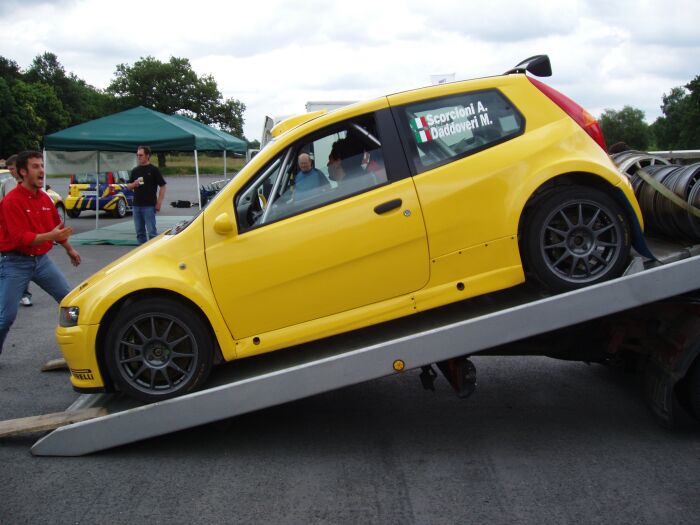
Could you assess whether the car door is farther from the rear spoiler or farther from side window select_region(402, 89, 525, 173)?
the rear spoiler

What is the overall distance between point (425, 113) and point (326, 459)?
239cm

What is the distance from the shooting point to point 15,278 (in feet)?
20.8

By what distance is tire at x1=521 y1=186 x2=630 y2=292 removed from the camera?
461cm

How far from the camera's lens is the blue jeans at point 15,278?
6.28 meters

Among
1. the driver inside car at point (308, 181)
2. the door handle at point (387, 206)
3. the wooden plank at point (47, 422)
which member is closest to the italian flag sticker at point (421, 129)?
the door handle at point (387, 206)

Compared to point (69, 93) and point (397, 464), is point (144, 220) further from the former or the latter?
point (69, 93)

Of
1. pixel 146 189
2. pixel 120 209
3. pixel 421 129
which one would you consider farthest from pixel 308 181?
pixel 120 209

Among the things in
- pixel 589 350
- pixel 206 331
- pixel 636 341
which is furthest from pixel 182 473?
pixel 636 341

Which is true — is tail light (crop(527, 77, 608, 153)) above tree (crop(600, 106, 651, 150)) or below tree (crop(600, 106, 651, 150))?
below

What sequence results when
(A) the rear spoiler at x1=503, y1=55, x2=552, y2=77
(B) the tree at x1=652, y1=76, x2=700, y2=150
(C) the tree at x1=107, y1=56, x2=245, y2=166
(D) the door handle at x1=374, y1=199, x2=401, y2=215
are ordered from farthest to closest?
(C) the tree at x1=107, y1=56, x2=245, y2=166 < (B) the tree at x1=652, y1=76, x2=700, y2=150 < (A) the rear spoiler at x1=503, y1=55, x2=552, y2=77 < (D) the door handle at x1=374, y1=199, x2=401, y2=215

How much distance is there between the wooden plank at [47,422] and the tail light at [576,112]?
372 cm

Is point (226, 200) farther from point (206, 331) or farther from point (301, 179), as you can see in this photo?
point (206, 331)

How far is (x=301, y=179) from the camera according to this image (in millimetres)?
4797

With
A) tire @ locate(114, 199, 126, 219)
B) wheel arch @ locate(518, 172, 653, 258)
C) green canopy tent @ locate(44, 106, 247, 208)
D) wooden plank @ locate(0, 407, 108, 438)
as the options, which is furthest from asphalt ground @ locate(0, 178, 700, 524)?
tire @ locate(114, 199, 126, 219)
